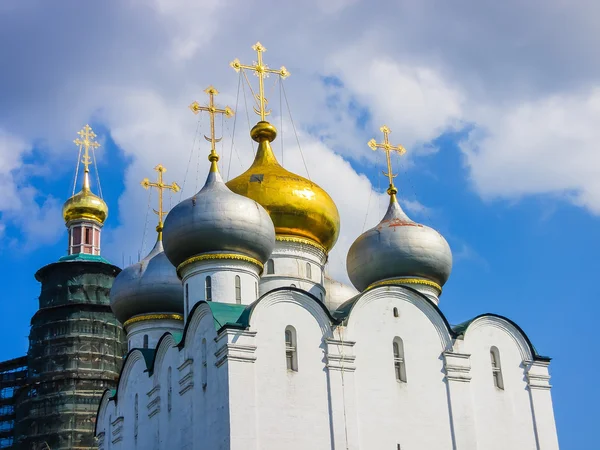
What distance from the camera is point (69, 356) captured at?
32.2 meters

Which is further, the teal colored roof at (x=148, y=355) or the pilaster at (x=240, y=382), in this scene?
the teal colored roof at (x=148, y=355)

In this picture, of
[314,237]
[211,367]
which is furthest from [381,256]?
[211,367]

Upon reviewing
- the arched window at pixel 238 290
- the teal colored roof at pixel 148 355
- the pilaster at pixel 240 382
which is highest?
the arched window at pixel 238 290

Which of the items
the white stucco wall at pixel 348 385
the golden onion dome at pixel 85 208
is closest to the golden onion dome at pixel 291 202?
the white stucco wall at pixel 348 385

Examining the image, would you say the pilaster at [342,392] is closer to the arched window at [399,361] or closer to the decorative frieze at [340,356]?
the decorative frieze at [340,356]

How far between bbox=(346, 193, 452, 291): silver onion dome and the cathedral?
0.03 m

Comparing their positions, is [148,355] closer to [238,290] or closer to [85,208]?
[238,290]

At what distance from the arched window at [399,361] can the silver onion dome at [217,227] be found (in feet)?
9.56

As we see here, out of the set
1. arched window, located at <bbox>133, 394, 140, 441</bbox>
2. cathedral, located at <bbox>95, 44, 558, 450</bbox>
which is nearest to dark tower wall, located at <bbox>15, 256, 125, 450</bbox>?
cathedral, located at <bbox>95, 44, 558, 450</bbox>

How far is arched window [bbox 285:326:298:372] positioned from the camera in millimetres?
17469

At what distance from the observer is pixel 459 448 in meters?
18.2

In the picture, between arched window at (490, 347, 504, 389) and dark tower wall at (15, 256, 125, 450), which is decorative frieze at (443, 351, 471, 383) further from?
dark tower wall at (15, 256, 125, 450)

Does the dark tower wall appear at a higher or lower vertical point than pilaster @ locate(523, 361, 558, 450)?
higher

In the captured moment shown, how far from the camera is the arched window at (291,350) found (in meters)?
17.5
